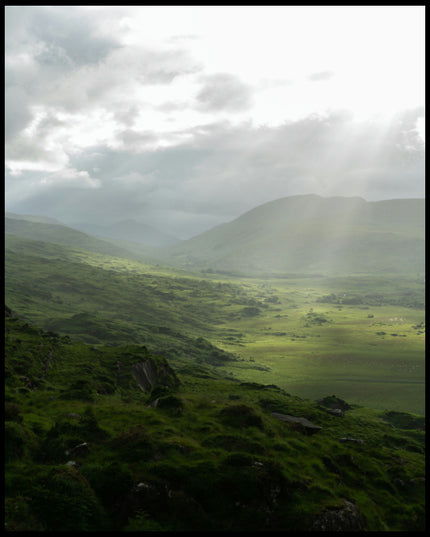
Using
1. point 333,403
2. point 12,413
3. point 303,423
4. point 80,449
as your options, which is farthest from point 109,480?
point 333,403

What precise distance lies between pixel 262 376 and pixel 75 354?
116 meters

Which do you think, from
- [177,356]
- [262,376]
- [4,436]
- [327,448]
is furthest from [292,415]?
[177,356]

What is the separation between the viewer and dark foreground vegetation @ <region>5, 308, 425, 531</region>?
22.8 metres

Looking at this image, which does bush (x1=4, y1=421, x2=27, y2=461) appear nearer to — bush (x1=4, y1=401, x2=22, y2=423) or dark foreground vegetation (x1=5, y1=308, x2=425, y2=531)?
dark foreground vegetation (x1=5, y1=308, x2=425, y2=531)

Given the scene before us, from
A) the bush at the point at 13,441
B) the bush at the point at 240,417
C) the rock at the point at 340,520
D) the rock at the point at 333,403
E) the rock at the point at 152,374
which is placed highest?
the bush at the point at 13,441

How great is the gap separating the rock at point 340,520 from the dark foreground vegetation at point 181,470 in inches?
2.9

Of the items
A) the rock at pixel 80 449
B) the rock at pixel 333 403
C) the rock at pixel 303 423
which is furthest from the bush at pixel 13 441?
the rock at pixel 333 403

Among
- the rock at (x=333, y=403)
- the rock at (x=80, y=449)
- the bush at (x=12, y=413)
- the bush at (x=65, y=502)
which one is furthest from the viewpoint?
the rock at (x=333, y=403)

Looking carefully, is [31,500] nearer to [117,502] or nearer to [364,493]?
[117,502]

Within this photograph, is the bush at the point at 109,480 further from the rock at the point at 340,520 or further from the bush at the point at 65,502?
the rock at the point at 340,520

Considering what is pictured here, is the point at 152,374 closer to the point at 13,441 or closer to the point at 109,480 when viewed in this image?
the point at 13,441

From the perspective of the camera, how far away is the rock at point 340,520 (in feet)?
83.9

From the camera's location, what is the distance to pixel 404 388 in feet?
495

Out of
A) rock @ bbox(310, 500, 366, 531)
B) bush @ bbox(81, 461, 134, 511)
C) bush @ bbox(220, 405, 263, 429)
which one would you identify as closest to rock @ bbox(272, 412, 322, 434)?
bush @ bbox(220, 405, 263, 429)
